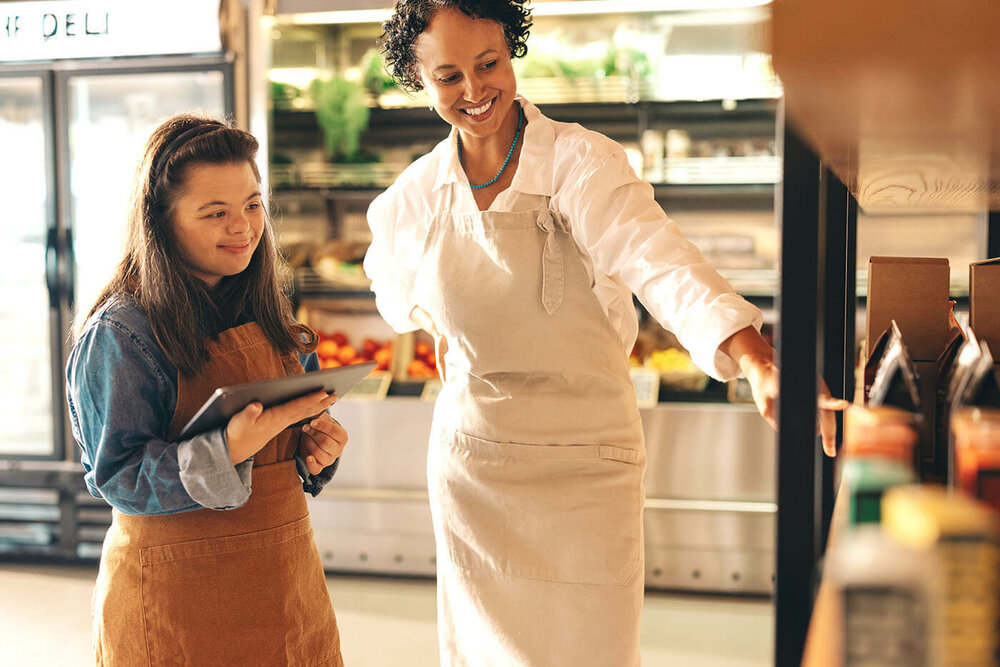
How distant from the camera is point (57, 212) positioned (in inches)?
157

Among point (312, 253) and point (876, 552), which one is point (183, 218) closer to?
point (876, 552)

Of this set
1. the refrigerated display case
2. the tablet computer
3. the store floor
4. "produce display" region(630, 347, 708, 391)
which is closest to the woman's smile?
the tablet computer

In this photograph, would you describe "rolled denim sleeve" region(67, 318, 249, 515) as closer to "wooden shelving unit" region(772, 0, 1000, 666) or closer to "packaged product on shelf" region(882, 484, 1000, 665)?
"wooden shelving unit" region(772, 0, 1000, 666)

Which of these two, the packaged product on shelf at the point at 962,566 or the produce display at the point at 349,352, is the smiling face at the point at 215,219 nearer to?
the packaged product on shelf at the point at 962,566

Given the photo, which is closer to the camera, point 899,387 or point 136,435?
point 899,387

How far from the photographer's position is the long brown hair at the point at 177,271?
1.61 meters

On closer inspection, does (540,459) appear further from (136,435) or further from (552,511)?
(136,435)

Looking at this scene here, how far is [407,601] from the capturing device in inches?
143

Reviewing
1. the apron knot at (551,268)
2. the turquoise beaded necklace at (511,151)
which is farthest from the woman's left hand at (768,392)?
the turquoise beaded necklace at (511,151)

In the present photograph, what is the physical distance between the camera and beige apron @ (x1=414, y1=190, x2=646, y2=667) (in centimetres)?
176

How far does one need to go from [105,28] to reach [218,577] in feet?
10.1

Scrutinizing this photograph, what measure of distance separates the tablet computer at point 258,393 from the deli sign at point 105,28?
2621 mm

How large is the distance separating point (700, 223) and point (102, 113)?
278 cm

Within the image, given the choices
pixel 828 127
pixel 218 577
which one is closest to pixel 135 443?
pixel 218 577
